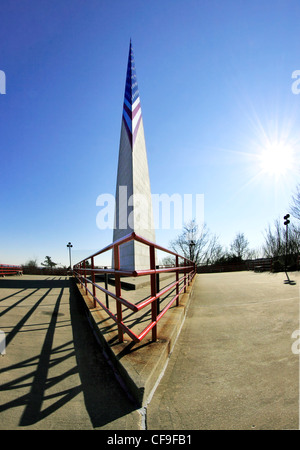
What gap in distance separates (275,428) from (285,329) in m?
1.93

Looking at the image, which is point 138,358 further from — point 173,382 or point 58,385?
point 58,385

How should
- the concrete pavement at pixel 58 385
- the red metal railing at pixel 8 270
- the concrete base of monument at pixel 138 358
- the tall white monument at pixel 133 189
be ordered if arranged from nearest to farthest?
the concrete pavement at pixel 58 385, the concrete base of monument at pixel 138 358, the tall white monument at pixel 133 189, the red metal railing at pixel 8 270

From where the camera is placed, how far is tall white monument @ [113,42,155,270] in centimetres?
1181

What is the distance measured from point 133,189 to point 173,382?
11257mm

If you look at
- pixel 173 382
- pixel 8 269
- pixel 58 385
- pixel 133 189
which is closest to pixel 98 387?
pixel 58 385

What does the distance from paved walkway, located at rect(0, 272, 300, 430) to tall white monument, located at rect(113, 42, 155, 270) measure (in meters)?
8.08

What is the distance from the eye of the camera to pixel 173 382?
5.48 feet

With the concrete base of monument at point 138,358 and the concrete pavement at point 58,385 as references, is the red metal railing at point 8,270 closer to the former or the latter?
the concrete pavement at point 58,385

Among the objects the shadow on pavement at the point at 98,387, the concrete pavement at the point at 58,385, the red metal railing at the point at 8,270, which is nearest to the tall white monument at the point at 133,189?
the concrete pavement at the point at 58,385

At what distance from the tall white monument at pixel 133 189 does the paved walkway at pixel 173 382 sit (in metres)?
8.08

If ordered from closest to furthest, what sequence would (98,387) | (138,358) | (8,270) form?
1. (98,387)
2. (138,358)
3. (8,270)

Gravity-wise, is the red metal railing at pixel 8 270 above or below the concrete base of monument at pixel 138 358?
below

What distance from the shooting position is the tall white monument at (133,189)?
1181cm
